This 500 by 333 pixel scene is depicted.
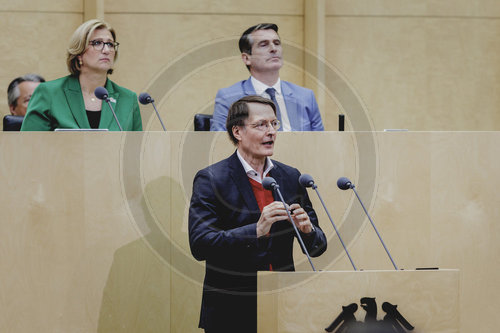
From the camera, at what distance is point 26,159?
235cm

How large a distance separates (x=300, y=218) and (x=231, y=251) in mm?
207

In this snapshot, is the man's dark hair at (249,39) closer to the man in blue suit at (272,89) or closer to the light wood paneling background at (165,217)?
the man in blue suit at (272,89)

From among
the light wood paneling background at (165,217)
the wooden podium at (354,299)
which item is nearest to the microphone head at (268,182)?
the wooden podium at (354,299)

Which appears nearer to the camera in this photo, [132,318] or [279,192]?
[279,192]

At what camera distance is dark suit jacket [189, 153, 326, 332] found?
1.95 m

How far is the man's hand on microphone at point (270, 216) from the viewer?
1.86 m

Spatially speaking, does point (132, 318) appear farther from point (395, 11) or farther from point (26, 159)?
point (395, 11)

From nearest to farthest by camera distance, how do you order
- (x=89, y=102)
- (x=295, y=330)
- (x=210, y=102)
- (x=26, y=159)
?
(x=295, y=330) < (x=26, y=159) < (x=89, y=102) < (x=210, y=102)

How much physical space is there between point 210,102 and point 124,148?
1.88 m

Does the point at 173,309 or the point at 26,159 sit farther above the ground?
the point at 26,159

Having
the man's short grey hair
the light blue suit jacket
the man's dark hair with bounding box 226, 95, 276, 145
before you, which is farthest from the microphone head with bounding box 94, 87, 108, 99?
the man's short grey hair

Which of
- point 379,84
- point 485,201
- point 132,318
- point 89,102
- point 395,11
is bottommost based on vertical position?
point 132,318

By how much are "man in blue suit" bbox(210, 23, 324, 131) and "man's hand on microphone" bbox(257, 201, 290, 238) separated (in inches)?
31.9

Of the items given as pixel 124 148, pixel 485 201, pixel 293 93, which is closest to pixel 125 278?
pixel 124 148
